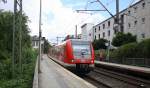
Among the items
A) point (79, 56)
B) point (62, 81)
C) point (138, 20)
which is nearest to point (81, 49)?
point (79, 56)

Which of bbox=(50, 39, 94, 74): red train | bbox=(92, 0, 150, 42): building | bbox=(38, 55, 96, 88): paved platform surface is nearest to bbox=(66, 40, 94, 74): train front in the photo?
bbox=(50, 39, 94, 74): red train

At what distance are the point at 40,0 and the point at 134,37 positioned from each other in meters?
35.3

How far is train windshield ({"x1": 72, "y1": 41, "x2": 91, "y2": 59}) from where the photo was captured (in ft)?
97.9

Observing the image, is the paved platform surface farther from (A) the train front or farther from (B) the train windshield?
(B) the train windshield

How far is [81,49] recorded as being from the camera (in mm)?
30094

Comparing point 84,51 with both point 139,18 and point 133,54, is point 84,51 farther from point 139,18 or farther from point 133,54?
point 139,18

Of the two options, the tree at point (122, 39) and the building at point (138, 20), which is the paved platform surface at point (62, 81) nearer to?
the tree at point (122, 39)

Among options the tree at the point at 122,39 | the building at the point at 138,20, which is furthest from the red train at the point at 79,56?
the building at the point at 138,20

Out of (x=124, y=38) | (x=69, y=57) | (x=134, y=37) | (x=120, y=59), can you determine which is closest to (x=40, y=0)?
Result: (x=69, y=57)

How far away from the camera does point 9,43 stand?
36.6 meters

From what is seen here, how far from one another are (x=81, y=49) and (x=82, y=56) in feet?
2.04

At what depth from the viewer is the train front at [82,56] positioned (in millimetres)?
29516

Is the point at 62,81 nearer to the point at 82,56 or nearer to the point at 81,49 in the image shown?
the point at 82,56

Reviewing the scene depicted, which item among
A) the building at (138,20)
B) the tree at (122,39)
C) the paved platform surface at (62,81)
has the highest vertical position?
the building at (138,20)
